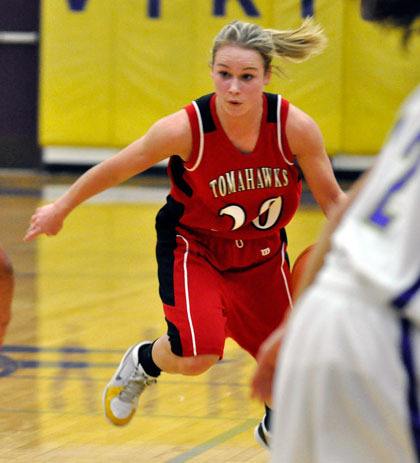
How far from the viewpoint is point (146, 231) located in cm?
1123

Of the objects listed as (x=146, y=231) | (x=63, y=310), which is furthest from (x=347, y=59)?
(x=63, y=310)

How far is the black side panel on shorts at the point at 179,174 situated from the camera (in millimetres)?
4525

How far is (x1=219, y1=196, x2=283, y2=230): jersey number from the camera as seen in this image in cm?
448

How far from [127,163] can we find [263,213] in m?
0.55

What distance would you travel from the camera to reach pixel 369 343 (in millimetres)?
1717

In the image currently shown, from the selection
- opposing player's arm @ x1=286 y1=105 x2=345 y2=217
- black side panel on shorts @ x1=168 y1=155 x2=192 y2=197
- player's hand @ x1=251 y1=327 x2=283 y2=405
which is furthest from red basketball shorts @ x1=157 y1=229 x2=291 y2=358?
player's hand @ x1=251 y1=327 x2=283 y2=405

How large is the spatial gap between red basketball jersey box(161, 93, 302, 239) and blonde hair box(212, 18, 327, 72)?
0.21 m

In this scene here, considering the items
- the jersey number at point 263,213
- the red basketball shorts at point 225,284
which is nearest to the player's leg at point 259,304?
the red basketball shorts at point 225,284

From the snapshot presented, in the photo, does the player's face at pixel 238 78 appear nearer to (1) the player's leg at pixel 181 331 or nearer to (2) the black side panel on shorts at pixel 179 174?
(2) the black side panel on shorts at pixel 179 174

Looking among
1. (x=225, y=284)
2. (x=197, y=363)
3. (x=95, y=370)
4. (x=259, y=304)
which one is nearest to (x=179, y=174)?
(x=225, y=284)

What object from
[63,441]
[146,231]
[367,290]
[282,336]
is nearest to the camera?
[367,290]

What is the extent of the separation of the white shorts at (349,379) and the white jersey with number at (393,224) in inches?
1.3

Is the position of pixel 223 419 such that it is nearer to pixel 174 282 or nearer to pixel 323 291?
pixel 174 282

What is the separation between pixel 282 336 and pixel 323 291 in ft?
0.80
